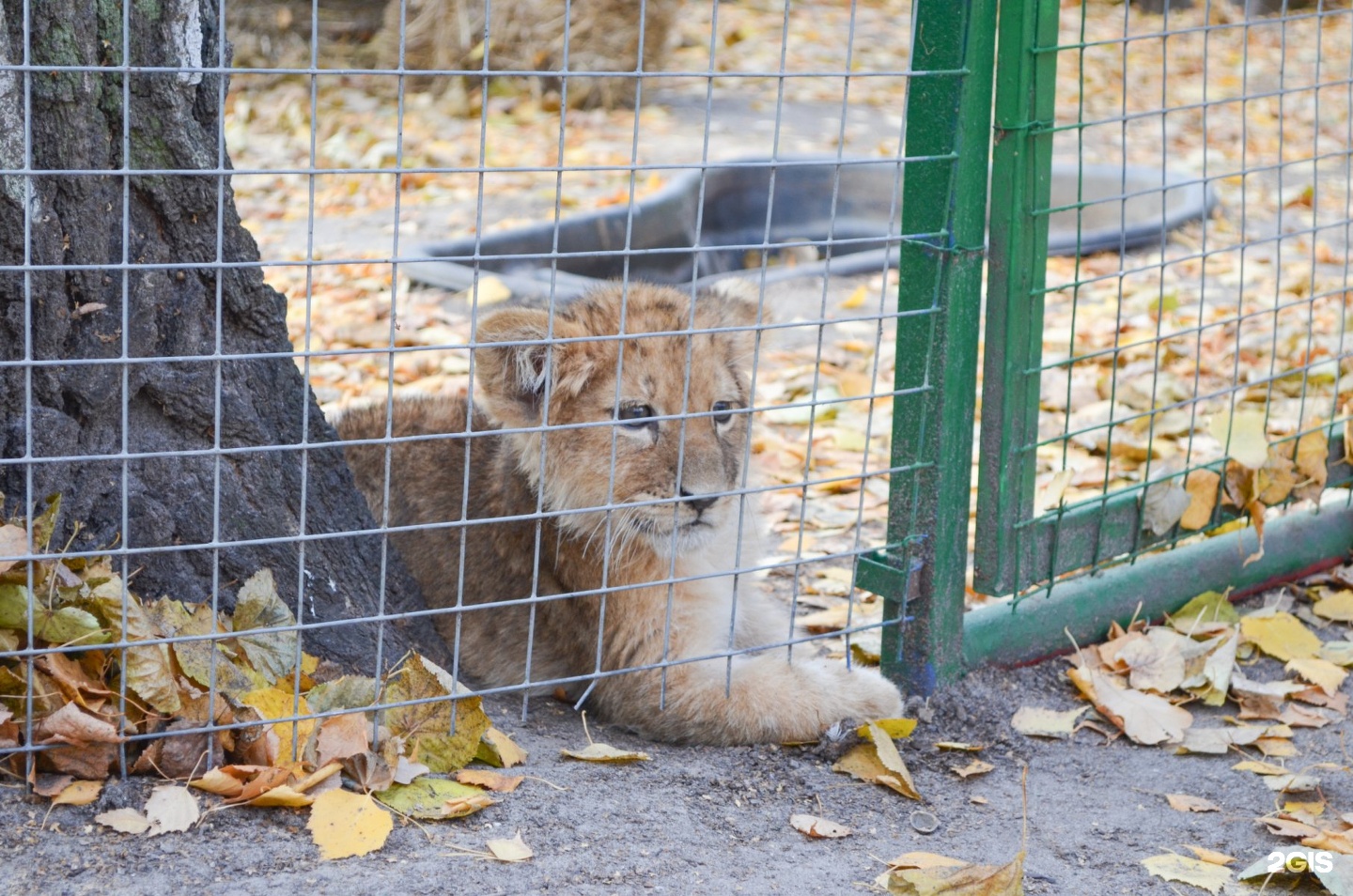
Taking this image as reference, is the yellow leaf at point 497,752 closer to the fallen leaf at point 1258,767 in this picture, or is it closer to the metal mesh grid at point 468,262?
the metal mesh grid at point 468,262

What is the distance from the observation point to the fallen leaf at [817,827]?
3.38 meters

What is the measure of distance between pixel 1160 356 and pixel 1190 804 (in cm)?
411

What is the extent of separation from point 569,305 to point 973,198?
1.19 metres

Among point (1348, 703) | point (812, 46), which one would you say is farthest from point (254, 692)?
point (812, 46)

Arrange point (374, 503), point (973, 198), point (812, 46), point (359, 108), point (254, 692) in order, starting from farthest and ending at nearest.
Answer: point (812, 46) → point (359, 108) → point (374, 503) → point (973, 198) → point (254, 692)

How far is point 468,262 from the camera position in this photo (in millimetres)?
8219

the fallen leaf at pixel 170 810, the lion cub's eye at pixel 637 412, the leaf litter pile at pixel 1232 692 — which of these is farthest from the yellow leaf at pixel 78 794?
the leaf litter pile at pixel 1232 692

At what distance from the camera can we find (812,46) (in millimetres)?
16750

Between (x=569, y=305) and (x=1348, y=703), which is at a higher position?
(x=569, y=305)

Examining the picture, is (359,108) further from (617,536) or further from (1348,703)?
(1348,703)

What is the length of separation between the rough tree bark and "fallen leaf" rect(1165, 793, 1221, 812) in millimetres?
2170

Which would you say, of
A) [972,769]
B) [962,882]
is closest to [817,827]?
[962,882]

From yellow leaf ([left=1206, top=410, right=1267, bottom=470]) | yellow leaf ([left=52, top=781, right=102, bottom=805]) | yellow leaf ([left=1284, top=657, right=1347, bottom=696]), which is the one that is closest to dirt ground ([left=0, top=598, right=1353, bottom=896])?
yellow leaf ([left=52, top=781, right=102, bottom=805])

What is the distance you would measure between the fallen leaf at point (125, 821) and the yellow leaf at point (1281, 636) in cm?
331
